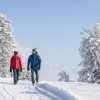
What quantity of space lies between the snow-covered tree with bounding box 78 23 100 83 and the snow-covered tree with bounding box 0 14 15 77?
10.5 meters

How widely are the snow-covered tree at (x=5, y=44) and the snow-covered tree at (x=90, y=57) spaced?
411 inches

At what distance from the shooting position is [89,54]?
4662 cm

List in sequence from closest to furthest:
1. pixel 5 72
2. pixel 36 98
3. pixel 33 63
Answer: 1. pixel 36 98
2. pixel 33 63
3. pixel 5 72

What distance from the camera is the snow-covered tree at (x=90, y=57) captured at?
148ft

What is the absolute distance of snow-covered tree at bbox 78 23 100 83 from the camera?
45188mm

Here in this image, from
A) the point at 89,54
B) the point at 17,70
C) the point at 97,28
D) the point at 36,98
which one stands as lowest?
the point at 36,98

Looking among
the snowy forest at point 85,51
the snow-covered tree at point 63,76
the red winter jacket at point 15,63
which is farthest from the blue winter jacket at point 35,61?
the snow-covered tree at point 63,76

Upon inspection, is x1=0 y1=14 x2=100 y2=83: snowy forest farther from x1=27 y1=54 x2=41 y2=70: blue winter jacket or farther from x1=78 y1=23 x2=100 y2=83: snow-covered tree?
x1=27 y1=54 x2=41 y2=70: blue winter jacket

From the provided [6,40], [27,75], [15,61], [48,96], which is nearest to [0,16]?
[6,40]

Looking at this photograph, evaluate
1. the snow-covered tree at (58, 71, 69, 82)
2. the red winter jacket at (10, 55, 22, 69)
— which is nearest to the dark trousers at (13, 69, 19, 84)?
the red winter jacket at (10, 55, 22, 69)

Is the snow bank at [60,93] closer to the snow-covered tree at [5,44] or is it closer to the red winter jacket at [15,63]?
the red winter jacket at [15,63]

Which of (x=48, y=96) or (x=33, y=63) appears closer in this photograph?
(x=48, y=96)

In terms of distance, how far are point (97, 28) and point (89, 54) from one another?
13.6ft

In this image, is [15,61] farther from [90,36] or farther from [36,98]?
[90,36]
